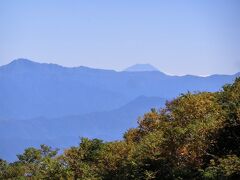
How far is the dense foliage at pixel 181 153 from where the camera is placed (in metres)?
30.2

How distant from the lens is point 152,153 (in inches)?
1318

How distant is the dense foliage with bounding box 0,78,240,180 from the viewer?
30.2 meters

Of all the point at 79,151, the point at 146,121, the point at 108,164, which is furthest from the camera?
the point at 146,121

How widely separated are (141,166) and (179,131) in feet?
16.6

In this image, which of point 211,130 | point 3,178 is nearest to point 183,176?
point 211,130

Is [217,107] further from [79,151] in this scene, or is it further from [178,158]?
[79,151]

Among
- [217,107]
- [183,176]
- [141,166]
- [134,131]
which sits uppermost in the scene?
[134,131]

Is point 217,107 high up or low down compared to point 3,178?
down

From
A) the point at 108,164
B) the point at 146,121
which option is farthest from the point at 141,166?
the point at 146,121

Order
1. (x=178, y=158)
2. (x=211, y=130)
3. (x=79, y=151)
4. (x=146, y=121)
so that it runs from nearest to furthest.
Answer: (x=211, y=130), (x=178, y=158), (x=79, y=151), (x=146, y=121)

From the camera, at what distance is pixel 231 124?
30578 millimetres

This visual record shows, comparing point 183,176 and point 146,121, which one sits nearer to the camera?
point 183,176

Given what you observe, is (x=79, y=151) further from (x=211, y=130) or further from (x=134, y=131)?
(x=211, y=130)

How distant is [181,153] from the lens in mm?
31812
